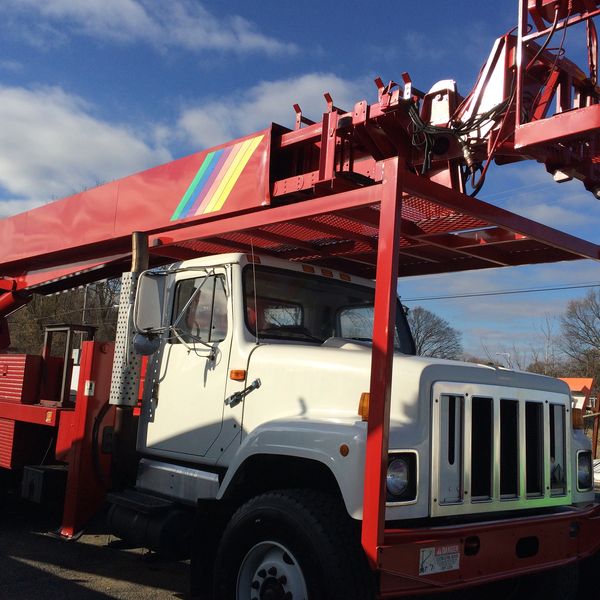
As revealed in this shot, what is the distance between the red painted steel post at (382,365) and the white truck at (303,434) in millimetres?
143

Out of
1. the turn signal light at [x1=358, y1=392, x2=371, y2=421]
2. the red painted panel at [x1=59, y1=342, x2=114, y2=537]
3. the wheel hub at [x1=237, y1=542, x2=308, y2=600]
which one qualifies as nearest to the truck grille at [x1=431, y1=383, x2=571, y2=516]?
the turn signal light at [x1=358, y1=392, x2=371, y2=421]

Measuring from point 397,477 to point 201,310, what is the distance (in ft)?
6.71

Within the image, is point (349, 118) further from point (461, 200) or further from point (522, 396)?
point (522, 396)

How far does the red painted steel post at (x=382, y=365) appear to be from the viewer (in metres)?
3.16

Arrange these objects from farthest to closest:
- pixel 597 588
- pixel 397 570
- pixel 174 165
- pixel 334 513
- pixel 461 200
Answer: pixel 174 165, pixel 597 588, pixel 461 200, pixel 334 513, pixel 397 570

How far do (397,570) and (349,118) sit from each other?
107 inches

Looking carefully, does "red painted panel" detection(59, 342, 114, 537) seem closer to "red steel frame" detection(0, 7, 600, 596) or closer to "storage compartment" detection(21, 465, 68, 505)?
"red steel frame" detection(0, 7, 600, 596)

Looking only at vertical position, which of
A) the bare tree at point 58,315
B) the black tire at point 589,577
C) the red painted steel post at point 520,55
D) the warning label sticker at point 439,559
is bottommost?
the black tire at point 589,577

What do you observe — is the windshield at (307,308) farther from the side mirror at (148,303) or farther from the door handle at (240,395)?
the side mirror at (148,303)

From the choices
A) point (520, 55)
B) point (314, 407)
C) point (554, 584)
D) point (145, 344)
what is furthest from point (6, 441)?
point (520, 55)

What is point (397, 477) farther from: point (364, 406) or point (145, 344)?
point (145, 344)

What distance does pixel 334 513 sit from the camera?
3477 mm

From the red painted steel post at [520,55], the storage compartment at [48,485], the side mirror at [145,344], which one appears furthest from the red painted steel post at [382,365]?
the storage compartment at [48,485]

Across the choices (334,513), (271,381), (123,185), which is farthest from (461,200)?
(123,185)
